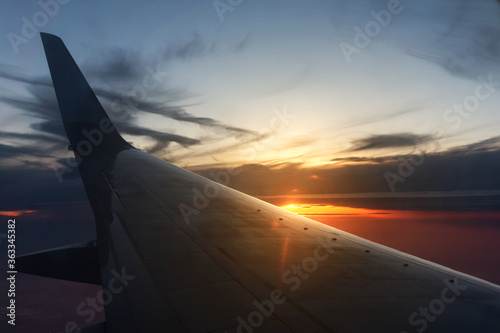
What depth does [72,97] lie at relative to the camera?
7.19m

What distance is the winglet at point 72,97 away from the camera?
23.1ft

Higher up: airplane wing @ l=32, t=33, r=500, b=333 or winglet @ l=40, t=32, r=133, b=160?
winglet @ l=40, t=32, r=133, b=160

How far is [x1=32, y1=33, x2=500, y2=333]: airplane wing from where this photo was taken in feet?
7.11

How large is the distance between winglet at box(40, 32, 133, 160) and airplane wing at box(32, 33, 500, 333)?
84.3 inches

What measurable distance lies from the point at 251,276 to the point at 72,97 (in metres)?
6.49

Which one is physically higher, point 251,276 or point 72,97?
point 72,97

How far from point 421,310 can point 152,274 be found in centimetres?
221

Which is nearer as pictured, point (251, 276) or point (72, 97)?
point (251, 276)

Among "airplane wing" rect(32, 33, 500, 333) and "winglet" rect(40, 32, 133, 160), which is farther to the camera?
"winglet" rect(40, 32, 133, 160)

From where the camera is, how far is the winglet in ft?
23.1

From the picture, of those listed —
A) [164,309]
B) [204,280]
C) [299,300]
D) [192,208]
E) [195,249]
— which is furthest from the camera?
[192,208]

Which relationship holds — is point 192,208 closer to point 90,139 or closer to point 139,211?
point 139,211

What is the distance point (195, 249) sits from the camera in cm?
336

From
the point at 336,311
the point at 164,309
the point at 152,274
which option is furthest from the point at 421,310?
the point at 152,274
